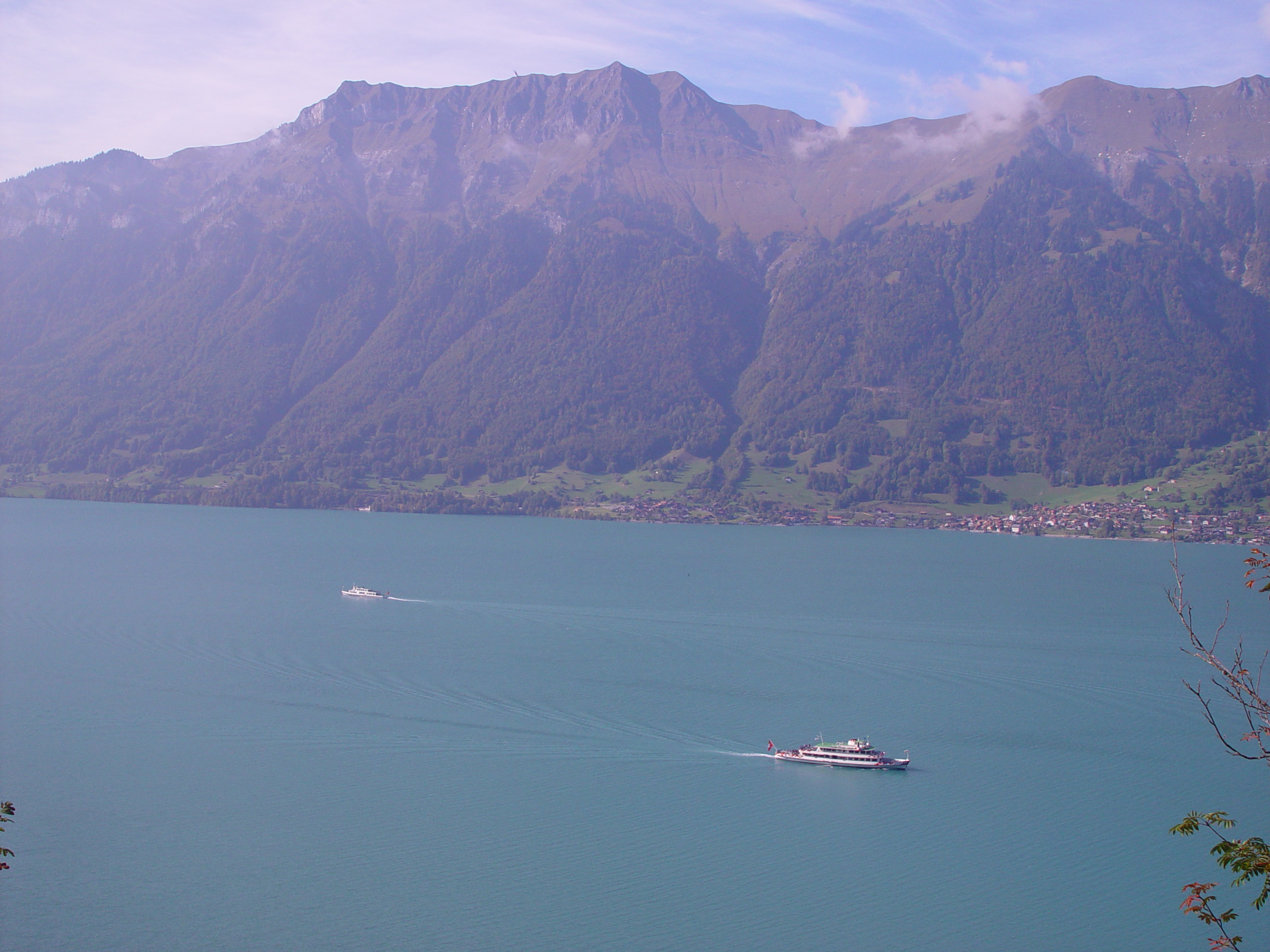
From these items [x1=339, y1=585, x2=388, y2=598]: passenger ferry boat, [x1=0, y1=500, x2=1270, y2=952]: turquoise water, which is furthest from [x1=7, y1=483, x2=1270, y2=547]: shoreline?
[x1=339, y1=585, x2=388, y2=598]: passenger ferry boat

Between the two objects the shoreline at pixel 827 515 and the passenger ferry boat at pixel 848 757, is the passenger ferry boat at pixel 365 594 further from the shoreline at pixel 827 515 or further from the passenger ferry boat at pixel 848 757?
the shoreline at pixel 827 515

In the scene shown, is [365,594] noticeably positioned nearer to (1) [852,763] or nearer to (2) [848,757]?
(2) [848,757]

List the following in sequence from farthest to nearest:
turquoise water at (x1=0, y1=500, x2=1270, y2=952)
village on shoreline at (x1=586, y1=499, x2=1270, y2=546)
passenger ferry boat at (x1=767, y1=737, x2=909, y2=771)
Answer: village on shoreline at (x1=586, y1=499, x2=1270, y2=546)
passenger ferry boat at (x1=767, y1=737, x2=909, y2=771)
turquoise water at (x1=0, y1=500, x2=1270, y2=952)

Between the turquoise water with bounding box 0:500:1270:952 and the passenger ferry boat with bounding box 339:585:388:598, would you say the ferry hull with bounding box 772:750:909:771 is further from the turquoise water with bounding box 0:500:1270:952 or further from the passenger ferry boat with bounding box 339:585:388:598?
the passenger ferry boat with bounding box 339:585:388:598

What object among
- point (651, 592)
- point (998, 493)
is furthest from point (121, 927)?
point (998, 493)

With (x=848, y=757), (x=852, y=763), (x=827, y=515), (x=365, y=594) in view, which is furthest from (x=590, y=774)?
(x=827, y=515)

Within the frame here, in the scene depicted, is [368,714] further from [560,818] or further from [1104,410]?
[1104,410]
